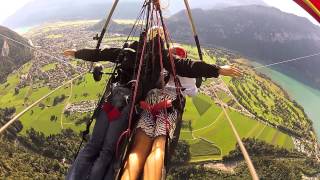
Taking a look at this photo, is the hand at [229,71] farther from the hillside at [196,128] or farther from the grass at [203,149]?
the grass at [203,149]

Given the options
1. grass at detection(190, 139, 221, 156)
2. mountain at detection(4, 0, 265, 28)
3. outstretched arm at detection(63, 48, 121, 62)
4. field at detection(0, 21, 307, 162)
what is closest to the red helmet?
outstretched arm at detection(63, 48, 121, 62)

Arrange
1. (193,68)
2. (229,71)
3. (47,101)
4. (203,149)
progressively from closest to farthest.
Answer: (229,71)
(193,68)
(203,149)
(47,101)

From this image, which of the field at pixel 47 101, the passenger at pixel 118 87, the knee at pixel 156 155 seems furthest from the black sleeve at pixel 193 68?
the field at pixel 47 101

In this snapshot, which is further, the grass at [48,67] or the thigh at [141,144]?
the grass at [48,67]

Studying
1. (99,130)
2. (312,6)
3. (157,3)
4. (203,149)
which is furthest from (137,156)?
(203,149)

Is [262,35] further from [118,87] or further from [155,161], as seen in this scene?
[155,161]

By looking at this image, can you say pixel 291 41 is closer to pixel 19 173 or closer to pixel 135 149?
pixel 19 173
